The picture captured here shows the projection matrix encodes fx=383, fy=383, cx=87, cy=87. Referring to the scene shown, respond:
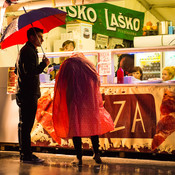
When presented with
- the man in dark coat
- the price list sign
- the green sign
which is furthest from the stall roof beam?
the man in dark coat

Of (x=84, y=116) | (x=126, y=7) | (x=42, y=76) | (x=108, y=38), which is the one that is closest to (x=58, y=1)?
(x=42, y=76)

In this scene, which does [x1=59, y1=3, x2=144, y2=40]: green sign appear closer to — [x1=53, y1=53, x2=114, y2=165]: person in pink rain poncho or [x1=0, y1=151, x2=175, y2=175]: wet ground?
[x1=53, y1=53, x2=114, y2=165]: person in pink rain poncho

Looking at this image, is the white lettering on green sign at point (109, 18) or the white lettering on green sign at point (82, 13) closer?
the white lettering on green sign at point (82, 13)

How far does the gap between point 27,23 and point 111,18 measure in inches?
311

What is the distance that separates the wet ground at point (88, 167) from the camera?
5321 millimetres

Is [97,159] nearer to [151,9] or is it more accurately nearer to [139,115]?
[139,115]

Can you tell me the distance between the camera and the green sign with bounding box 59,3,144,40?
458 inches

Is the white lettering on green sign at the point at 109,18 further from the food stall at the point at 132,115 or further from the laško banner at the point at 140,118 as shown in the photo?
the laško banner at the point at 140,118

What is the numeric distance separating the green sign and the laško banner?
5.02 meters

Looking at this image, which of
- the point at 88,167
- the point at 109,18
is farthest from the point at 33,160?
the point at 109,18

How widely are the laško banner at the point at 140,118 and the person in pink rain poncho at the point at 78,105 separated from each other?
1.81ft

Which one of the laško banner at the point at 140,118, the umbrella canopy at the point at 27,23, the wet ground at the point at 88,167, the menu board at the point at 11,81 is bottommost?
the wet ground at the point at 88,167

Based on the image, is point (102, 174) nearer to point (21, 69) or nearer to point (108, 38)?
point (21, 69)

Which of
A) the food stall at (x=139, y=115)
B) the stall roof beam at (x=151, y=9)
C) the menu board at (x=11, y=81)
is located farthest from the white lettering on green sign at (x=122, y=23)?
the food stall at (x=139, y=115)
